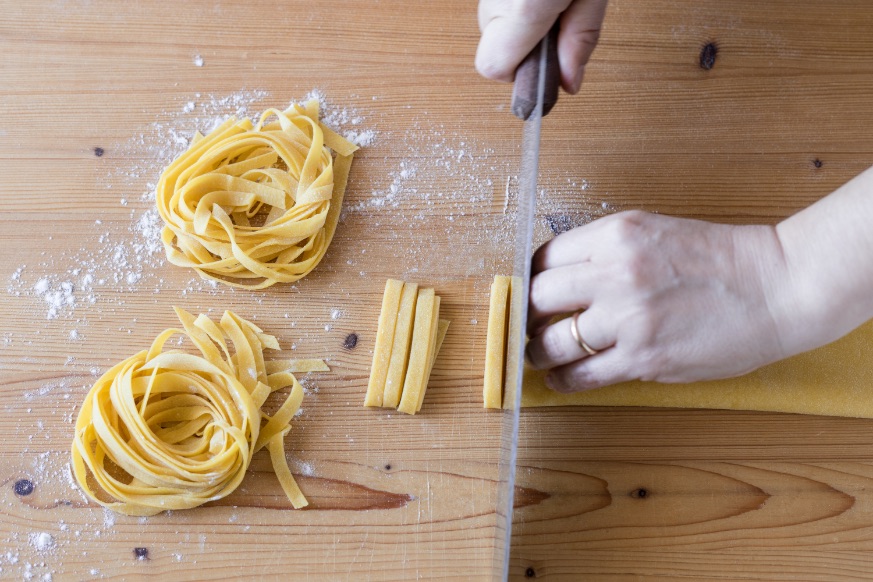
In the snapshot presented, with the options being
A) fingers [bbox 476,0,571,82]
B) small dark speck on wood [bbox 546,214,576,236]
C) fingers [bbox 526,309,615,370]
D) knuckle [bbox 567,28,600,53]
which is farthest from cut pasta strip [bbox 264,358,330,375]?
knuckle [bbox 567,28,600,53]

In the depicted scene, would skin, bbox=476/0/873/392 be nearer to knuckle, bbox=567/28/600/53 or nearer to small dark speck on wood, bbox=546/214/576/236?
knuckle, bbox=567/28/600/53

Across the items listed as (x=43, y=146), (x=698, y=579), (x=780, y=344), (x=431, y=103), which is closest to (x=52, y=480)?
(x=43, y=146)

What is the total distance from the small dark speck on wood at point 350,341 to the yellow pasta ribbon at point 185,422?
7 cm

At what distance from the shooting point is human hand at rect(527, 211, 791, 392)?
1133 mm

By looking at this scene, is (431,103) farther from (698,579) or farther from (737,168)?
(698,579)

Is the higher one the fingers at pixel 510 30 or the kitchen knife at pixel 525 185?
the fingers at pixel 510 30

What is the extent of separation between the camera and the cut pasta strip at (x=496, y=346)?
1371mm

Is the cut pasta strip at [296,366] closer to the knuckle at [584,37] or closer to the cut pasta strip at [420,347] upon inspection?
the cut pasta strip at [420,347]

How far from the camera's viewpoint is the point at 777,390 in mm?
1345

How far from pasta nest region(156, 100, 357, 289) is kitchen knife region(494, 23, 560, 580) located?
1.29 ft

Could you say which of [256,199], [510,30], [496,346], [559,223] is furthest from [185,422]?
[510,30]

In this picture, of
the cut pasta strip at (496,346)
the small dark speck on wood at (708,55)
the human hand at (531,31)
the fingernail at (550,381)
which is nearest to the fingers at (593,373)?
the fingernail at (550,381)

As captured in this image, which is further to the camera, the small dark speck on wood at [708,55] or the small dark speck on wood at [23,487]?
the small dark speck on wood at [708,55]

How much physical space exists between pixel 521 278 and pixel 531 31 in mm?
420
